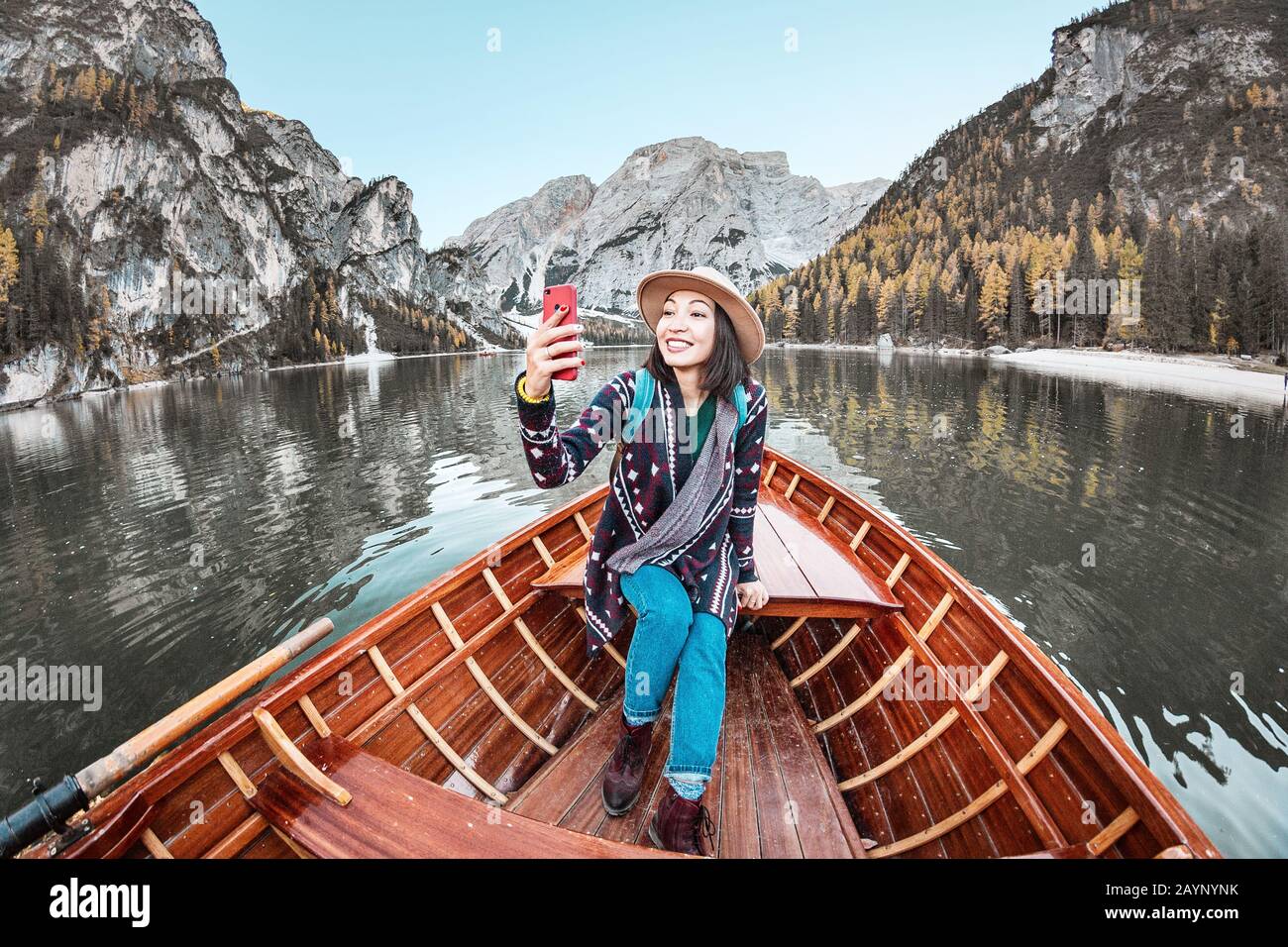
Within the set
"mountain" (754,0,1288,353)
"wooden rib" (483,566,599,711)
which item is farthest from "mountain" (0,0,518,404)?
"mountain" (754,0,1288,353)

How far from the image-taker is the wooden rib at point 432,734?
3.69 meters

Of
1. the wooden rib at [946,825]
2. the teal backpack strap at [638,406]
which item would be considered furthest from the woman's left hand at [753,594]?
the wooden rib at [946,825]

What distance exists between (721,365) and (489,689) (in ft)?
9.99

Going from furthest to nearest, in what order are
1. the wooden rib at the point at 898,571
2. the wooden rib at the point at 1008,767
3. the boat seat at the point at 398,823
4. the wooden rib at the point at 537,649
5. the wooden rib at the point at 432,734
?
1. the wooden rib at the point at 898,571
2. the wooden rib at the point at 537,649
3. the wooden rib at the point at 432,734
4. the wooden rib at the point at 1008,767
5. the boat seat at the point at 398,823

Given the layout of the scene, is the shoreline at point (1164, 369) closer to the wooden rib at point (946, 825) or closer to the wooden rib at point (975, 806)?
the wooden rib at point (975, 806)

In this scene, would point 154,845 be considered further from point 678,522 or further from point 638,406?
point 638,406

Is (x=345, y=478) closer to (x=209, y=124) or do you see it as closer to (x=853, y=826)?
(x=853, y=826)

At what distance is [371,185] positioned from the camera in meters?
181

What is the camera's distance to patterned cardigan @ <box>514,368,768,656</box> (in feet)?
10.1

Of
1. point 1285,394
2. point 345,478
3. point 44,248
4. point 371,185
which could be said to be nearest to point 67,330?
point 44,248

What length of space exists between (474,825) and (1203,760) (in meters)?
6.72

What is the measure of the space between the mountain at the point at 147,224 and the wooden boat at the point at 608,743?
7614 centimetres

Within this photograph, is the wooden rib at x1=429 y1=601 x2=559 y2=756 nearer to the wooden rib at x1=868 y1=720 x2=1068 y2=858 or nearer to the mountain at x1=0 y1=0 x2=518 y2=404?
the wooden rib at x1=868 y1=720 x2=1068 y2=858

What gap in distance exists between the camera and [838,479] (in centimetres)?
1598
